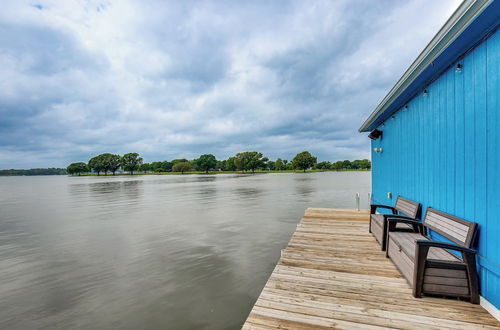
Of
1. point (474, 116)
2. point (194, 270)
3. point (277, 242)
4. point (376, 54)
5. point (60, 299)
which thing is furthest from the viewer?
point (376, 54)

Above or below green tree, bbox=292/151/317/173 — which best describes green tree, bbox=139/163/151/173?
below

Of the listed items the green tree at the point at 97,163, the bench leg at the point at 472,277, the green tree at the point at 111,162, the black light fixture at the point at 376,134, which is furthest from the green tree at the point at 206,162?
the bench leg at the point at 472,277

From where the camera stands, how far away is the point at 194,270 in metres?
4.48

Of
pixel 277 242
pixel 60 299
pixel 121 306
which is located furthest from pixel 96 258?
pixel 277 242

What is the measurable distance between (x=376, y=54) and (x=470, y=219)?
81.2ft

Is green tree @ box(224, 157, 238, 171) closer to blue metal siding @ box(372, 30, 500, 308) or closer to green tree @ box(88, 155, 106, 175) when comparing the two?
green tree @ box(88, 155, 106, 175)

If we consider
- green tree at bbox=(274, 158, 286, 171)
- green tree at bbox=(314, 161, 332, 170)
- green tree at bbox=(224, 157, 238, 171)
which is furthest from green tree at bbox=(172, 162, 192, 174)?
green tree at bbox=(314, 161, 332, 170)

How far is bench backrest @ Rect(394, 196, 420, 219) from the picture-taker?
12.4 ft

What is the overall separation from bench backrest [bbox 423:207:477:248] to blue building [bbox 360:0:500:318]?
7 cm

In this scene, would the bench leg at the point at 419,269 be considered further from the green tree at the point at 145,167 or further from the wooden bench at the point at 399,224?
the green tree at the point at 145,167

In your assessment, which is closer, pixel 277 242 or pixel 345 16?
pixel 277 242

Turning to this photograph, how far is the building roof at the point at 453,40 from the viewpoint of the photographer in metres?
1.79

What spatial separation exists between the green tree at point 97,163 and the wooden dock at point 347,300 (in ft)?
414

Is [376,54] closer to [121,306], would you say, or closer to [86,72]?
[121,306]
